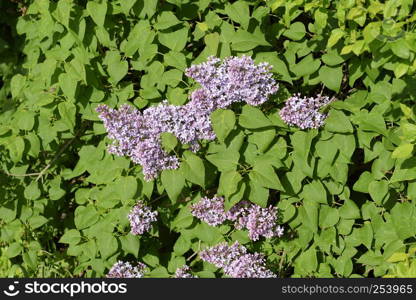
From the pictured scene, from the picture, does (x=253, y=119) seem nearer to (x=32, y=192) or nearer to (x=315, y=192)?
(x=315, y=192)

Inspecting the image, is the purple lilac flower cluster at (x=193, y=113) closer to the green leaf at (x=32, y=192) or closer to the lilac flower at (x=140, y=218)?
the lilac flower at (x=140, y=218)

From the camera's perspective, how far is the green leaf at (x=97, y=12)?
2768mm

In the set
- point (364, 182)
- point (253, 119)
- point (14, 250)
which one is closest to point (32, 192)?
point (14, 250)

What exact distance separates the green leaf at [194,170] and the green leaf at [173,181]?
3cm

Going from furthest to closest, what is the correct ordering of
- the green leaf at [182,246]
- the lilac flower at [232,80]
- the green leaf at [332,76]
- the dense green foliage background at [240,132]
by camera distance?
the green leaf at [182,246] → the green leaf at [332,76] → the dense green foliage background at [240,132] → the lilac flower at [232,80]

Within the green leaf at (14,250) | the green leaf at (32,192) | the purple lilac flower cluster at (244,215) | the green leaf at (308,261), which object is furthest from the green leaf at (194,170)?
the green leaf at (14,250)

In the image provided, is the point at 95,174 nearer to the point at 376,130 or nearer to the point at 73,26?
the point at 73,26

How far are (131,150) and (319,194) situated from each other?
0.88 metres

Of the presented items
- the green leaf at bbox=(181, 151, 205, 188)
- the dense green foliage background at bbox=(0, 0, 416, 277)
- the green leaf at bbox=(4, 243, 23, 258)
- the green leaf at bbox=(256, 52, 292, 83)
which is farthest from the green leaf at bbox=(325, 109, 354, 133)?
the green leaf at bbox=(4, 243, 23, 258)

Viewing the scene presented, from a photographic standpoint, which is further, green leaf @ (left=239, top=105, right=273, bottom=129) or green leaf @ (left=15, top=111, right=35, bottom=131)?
green leaf @ (left=15, top=111, right=35, bottom=131)

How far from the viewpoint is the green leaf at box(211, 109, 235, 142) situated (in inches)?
97.7

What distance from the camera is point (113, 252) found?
2.99 m

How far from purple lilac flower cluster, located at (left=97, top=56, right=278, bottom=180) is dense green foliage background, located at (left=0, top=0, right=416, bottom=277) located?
70 mm

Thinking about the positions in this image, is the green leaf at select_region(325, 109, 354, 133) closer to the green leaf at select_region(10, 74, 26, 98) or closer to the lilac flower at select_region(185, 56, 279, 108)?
the lilac flower at select_region(185, 56, 279, 108)
